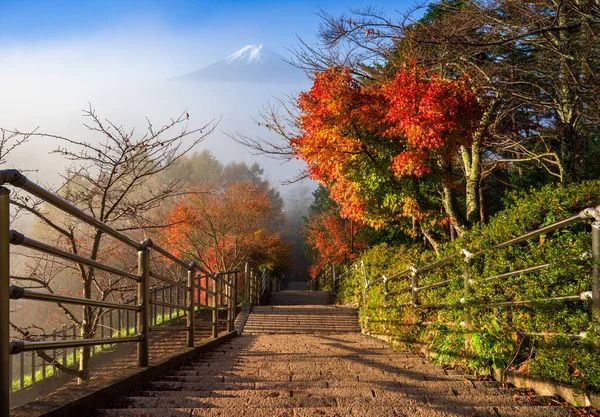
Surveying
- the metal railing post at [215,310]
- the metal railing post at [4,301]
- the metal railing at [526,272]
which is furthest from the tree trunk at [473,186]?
the metal railing post at [4,301]

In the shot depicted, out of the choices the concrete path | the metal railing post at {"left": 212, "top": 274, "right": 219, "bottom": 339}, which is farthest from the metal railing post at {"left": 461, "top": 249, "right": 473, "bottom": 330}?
the metal railing post at {"left": 212, "top": 274, "right": 219, "bottom": 339}

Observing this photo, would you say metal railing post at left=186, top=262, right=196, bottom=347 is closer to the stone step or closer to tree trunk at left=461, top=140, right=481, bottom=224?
the stone step

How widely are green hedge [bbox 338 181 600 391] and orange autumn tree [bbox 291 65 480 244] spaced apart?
3737 millimetres

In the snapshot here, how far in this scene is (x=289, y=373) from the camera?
4.54 meters

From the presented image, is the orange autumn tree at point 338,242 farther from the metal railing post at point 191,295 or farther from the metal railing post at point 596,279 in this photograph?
the metal railing post at point 596,279

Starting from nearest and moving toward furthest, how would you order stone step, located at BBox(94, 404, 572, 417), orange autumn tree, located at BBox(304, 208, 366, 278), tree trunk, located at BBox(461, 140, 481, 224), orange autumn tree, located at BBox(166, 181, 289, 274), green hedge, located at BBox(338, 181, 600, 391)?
stone step, located at BBox(94, 404, 572, 417) < green hedge, located at BBox(338, 181, 600, 391) < tree trunk, located at BBox(461, 140, 481, 224) < orange autumn tree, located at BBox(166, 181, 289, 274) < orange autumn tree, located at BBox(304, 208, 366, 278)

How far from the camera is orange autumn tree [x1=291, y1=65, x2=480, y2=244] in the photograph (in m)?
9.92

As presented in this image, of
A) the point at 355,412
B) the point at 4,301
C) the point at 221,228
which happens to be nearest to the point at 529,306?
the point at 355,412

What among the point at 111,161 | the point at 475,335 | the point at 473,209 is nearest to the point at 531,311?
the point at 475,335

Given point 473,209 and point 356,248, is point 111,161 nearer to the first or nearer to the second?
point 473,209

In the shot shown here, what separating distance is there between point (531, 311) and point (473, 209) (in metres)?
8.35

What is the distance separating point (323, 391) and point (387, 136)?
8293 mm

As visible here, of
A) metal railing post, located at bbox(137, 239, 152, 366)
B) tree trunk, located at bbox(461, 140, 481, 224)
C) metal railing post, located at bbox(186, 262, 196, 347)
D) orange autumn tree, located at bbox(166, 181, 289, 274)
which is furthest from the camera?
orange autumn tree, located at bbox(166, 181, 289, 274)

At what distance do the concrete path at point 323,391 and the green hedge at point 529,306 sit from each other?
0.88 ft
